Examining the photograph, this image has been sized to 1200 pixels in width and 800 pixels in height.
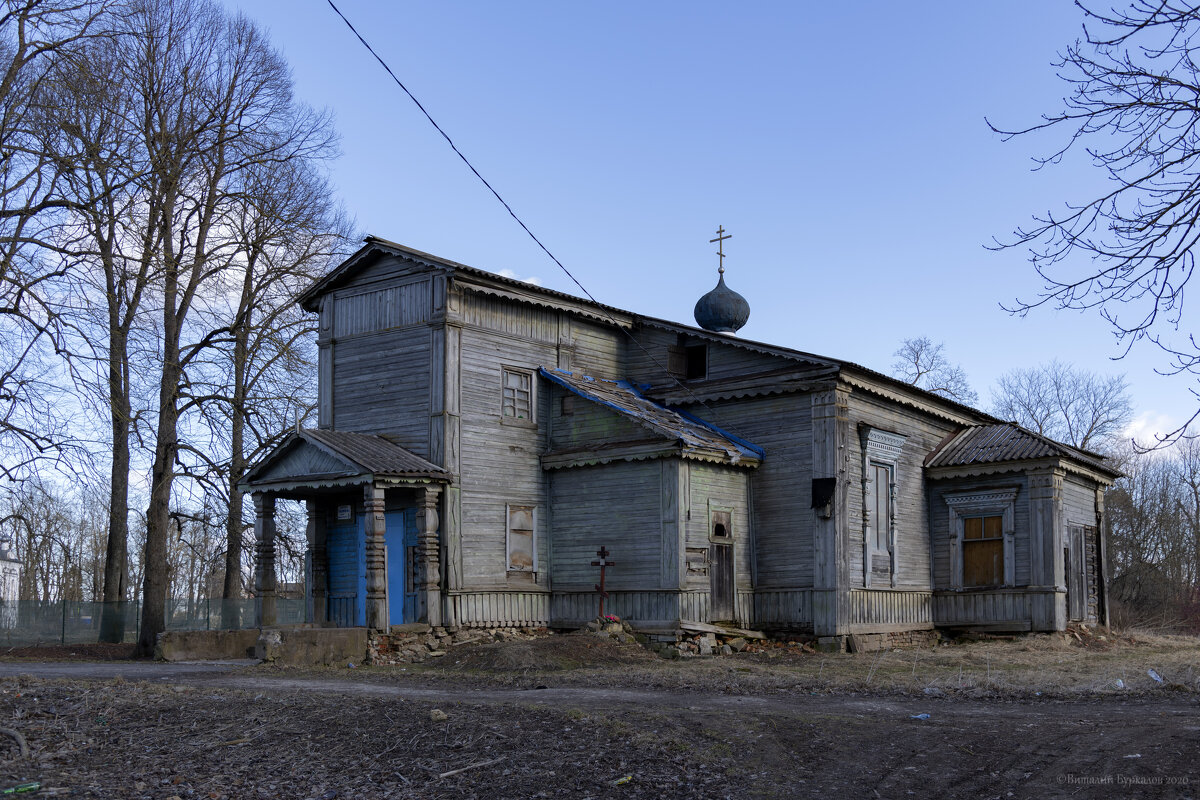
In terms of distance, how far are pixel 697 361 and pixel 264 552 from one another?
10.3 metres

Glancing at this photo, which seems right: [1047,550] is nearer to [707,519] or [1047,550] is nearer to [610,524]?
[707,519]

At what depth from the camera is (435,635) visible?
67.9 feet

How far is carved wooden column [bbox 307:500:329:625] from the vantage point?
22.4 metres

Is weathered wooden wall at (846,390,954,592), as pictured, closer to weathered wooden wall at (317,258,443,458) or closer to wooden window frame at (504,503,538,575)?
wooden window frame at (504,503,538,575)

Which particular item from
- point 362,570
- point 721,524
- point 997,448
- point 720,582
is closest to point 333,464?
point 362,570

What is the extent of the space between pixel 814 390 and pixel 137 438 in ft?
45.0

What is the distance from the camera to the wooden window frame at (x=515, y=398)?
22875 mm

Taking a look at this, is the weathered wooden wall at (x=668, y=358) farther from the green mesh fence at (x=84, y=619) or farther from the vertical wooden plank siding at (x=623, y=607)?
the green mesh fence at (x=84, y=619)

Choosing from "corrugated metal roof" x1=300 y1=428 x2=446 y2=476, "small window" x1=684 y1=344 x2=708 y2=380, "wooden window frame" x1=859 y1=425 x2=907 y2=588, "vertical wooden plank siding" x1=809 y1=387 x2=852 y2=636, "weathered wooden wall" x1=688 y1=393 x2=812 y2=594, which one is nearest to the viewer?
"corrugated metal roof" x1=300 y1=428 x2=446 y2=476

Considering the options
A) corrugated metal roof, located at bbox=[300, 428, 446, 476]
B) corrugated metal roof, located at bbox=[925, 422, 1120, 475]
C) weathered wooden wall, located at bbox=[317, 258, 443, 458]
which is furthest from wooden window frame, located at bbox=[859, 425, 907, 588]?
weathered wooden wall, located at bbox=[317, 258, 443, 458]

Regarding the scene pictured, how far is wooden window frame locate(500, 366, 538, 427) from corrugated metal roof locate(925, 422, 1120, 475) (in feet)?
31.7

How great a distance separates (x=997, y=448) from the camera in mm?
26141

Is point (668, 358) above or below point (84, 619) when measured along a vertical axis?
above

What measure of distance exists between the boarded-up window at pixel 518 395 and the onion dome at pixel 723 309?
26.8ft
